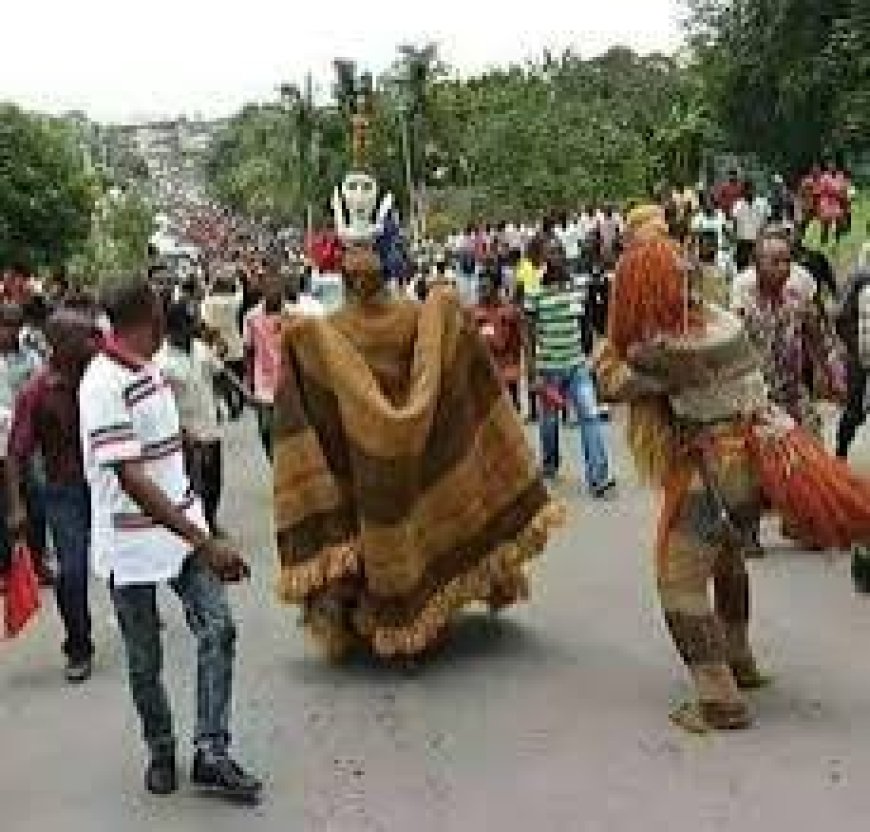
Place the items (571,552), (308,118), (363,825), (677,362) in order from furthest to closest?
1. (308,118)
2. (571,552)
3. (677,362)
4. (363,825)

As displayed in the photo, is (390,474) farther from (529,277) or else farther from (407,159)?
(407,159)

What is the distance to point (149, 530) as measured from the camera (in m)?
7.38

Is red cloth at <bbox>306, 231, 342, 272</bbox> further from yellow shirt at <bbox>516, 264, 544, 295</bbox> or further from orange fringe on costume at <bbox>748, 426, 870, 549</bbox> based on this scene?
orange fringe on costume at <bbox>748, 426, 870, 549</bbox>

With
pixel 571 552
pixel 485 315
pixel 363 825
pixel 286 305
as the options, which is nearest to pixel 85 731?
pixel 363 825

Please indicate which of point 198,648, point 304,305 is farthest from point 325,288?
point 198,648

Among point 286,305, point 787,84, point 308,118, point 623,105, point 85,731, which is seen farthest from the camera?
point 308,118

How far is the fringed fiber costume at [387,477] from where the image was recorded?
30.1ft

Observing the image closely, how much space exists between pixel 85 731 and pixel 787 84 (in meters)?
31.2

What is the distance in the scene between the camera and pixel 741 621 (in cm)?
847

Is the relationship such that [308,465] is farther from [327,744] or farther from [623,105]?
[623,105]

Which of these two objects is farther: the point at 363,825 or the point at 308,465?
the point at 308,465

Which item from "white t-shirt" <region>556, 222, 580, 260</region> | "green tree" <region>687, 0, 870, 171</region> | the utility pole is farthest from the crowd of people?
the utility pole

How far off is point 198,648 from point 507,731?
140 centimetres

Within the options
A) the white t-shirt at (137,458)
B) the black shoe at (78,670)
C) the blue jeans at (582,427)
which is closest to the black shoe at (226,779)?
the white t-shirt at (137,458)
